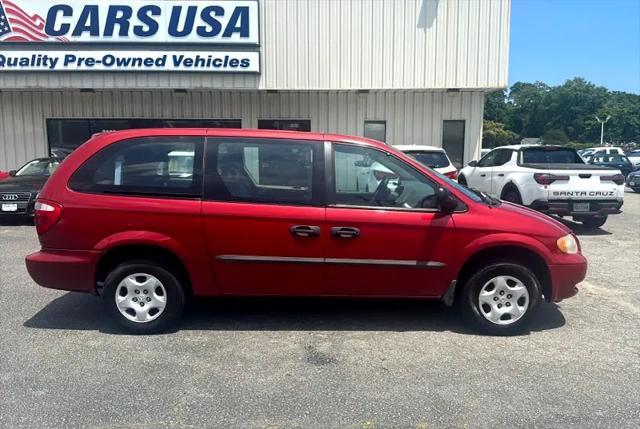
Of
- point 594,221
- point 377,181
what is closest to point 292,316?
point 377,181

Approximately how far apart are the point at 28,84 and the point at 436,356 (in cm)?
1310

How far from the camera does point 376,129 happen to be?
49.4ft

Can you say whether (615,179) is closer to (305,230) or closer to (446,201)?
(446,201)

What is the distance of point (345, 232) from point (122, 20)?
1114 centimetres

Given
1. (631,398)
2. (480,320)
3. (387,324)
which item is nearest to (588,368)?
(631,398)

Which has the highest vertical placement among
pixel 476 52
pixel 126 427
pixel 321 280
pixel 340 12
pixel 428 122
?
pixel 340 12

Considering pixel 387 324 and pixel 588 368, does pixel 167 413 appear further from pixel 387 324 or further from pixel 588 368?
pixel 588 368

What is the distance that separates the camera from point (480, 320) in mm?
4594

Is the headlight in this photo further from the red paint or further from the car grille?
the car grille

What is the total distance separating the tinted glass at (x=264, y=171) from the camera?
4465mm

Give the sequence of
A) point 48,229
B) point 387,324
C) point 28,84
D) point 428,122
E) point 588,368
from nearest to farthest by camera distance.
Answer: point 588,368 → point 48,229 → point 387,324 → point 28,84 → point 428,122

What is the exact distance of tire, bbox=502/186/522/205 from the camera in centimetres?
995

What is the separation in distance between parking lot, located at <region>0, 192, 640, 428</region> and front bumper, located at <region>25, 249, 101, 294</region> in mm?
463

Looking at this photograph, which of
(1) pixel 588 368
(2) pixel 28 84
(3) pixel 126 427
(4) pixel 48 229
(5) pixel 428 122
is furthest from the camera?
(5) pixel 428 122
